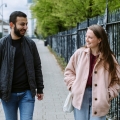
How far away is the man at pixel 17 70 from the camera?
3988mm

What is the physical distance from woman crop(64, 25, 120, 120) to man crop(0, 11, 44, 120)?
589mm

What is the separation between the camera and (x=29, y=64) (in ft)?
13.3

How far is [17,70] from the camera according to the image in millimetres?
4020

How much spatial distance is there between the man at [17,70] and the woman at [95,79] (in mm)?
589

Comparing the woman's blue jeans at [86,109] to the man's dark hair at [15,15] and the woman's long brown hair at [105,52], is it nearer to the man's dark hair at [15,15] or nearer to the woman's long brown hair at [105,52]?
the woman's long brown hair at [105,52]

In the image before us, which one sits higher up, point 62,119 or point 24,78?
point 24,78

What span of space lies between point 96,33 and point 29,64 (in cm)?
87

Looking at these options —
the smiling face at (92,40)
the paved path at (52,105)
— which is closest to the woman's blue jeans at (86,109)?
the smiling face at (92,40)

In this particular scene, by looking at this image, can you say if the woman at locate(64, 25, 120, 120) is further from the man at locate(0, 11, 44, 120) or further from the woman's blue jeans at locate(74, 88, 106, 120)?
the man at locate(0, 11, 44, 120)

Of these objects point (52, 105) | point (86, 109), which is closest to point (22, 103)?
point (86, 109)

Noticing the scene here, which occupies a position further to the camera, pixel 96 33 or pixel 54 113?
pixel 54 113

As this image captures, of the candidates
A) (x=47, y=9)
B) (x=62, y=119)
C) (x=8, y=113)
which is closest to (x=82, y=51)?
(x=8, y=113)

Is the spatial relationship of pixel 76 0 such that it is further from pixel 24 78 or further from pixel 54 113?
pixel 24 78

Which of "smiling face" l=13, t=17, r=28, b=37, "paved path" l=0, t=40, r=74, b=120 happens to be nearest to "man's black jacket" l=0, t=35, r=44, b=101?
"smiling face" l=13, t=17, r=28, b=37
